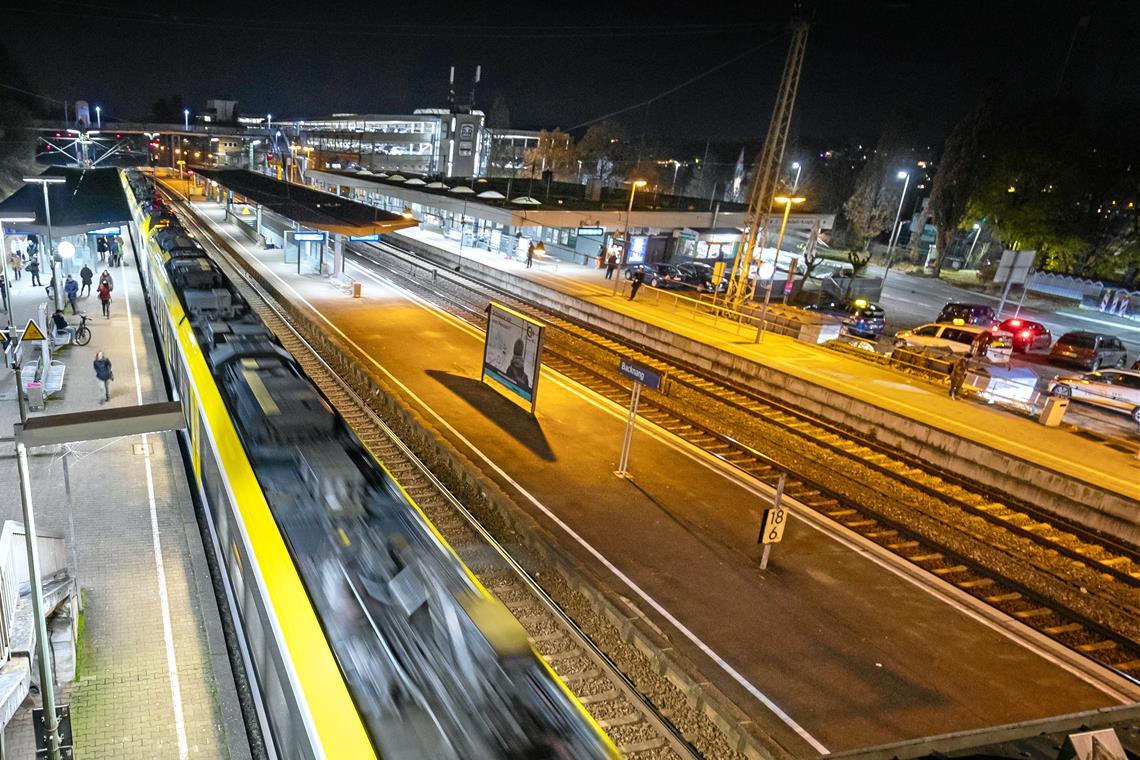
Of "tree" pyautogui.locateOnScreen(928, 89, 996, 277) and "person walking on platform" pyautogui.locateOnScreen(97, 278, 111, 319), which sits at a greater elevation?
"tree" pyautogui.locateOnScreen(928, 89, 996, 277)

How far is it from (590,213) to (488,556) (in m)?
27.8

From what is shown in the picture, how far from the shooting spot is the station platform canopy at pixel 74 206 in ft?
75.6

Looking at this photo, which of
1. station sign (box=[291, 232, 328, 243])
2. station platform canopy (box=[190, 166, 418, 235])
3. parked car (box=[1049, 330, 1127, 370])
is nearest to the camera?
parked car (box=[1049, 330, 1127, 370])

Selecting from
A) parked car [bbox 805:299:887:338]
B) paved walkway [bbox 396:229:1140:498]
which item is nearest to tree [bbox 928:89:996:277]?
parked car [bbox 805:299:887:338]

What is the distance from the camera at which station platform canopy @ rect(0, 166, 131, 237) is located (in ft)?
75.6

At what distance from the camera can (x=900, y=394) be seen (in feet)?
56.7

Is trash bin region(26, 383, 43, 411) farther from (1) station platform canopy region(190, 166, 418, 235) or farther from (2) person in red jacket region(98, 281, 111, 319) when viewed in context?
(1) station platform canopy region(190, 166, 418, 235)

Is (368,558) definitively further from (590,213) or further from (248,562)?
(590,213)

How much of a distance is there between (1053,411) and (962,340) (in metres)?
7.12

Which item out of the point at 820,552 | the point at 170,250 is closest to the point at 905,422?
the point at 820,552

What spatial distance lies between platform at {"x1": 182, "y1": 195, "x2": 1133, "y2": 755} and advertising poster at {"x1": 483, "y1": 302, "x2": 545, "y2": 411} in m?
0.73

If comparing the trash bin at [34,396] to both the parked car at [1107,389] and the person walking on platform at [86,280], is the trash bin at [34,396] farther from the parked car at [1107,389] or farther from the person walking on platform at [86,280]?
the parked car at [1107,389]

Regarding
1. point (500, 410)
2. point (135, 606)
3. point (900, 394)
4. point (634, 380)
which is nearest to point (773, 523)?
point (634, 380)

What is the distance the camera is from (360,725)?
152 inches
